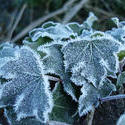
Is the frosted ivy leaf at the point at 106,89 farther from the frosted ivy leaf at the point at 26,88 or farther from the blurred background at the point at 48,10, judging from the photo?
the blurred background at the point at 48,10

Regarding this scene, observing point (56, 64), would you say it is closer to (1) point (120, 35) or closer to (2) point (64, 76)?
(2) point (64, 76)

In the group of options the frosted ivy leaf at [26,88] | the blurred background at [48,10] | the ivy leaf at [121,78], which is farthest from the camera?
the blurred background at [48,10]

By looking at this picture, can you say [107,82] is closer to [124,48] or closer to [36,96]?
[124,48]

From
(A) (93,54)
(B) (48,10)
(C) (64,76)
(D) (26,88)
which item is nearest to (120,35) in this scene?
(A) (93,54)

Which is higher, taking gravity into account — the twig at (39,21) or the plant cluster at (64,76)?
the plant cluster at (64,76)

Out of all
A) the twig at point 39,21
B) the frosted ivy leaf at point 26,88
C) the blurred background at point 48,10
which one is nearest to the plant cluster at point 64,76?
the frosted ivy leaf at point 26,88

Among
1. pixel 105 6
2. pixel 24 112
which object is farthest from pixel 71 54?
pixel 105 6
